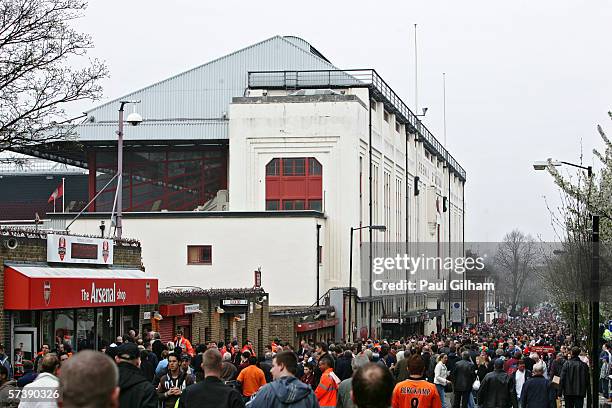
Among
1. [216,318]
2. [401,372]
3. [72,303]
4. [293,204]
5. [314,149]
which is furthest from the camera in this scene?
[314,149]

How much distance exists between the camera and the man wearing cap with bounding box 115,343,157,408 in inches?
381

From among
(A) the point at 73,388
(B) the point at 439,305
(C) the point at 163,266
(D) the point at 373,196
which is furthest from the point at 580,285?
(B) the point at 439,305

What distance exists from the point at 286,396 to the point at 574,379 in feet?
43.8

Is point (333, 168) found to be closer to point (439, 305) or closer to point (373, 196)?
point (373, 196)

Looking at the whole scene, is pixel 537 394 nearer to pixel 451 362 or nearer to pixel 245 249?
pixel 451 362

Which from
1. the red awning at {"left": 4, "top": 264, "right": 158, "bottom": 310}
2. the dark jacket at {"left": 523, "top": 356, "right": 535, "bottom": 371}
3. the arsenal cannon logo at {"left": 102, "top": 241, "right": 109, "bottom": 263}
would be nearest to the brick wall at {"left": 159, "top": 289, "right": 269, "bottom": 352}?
the red awning at {"left": 4, "top": 264, "right": 158, "bottom": 310}

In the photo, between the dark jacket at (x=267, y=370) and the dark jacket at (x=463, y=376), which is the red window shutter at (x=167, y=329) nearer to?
the dark jacket at (x=463, y=376)

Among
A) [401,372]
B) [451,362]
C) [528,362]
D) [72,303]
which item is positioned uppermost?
[72,303]

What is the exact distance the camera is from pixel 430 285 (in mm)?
96438

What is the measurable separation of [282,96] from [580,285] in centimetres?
3658

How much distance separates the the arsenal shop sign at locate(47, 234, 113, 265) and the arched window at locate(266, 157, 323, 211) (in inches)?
1187

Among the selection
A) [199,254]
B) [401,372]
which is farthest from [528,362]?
[199,254]

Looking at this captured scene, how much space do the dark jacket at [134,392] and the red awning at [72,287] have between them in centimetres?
1744

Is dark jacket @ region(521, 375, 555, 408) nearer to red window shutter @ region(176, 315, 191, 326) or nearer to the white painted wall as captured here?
red window shutter @ region(176, 315, 191, 326)
